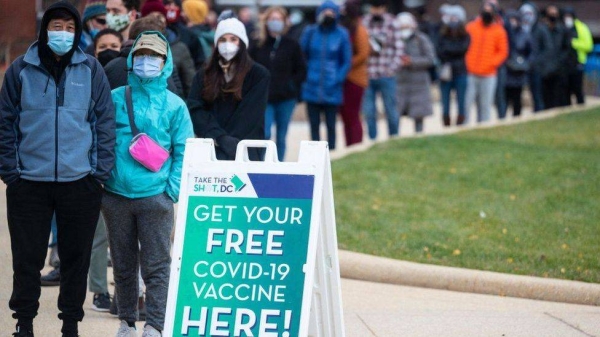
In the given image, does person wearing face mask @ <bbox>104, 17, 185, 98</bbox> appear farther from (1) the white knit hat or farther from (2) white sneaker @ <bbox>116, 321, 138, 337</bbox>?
(2) white sneaker @ <bbox>116, 321, 138, 337</bbox>

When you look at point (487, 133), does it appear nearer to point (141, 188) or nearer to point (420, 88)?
point (420, 88)

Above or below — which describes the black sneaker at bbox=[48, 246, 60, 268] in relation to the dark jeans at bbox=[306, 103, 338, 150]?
below

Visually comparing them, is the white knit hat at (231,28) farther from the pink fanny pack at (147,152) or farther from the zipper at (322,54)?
the zipper at (322,54)

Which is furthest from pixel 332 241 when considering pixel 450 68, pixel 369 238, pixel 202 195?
pixel 450 68

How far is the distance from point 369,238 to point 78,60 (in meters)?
4.05

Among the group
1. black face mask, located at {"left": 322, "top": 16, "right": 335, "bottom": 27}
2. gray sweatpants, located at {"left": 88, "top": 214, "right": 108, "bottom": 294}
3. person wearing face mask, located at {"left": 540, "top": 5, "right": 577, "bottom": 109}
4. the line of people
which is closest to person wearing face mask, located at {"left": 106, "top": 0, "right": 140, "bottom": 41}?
the line of people

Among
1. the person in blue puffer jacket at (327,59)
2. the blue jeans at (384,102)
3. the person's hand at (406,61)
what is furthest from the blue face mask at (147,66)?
the person's hand at (406,61)

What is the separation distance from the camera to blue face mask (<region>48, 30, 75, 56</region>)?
638 centimetres

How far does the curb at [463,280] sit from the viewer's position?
28.2ft

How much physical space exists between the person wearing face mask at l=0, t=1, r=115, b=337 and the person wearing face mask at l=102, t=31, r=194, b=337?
5.5 inches

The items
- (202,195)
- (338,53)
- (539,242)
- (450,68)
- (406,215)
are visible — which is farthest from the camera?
(450,68)

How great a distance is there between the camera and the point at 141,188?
655 centimetres

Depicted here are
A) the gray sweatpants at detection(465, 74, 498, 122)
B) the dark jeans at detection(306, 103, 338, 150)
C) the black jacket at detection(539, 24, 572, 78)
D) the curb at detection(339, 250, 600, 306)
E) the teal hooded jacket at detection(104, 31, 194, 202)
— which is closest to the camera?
the teal hooded jacket at detection(104, 31, 194, 202)

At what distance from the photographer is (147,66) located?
662 cm
